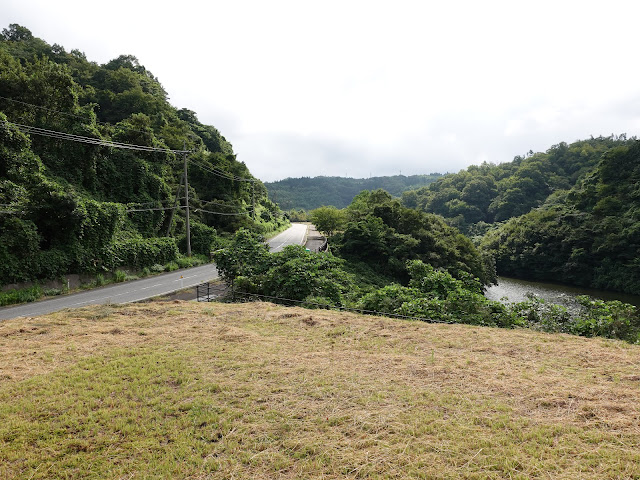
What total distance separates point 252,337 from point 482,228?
74.6 meters

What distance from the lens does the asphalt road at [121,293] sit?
1395 centimetres

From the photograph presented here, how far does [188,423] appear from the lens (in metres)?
4.26

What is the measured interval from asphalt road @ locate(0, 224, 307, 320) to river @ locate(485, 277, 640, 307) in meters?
28.7

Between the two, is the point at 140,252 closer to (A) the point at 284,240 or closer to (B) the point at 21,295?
(B) the point at 21,295

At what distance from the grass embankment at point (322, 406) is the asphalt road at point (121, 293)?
25.8 ft

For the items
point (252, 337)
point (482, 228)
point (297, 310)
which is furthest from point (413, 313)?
point (482, 228)

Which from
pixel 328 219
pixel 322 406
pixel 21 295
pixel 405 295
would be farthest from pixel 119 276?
pixel 328 219

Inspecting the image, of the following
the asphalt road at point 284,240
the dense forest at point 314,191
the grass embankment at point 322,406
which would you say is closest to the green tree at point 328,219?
the asphalt road at point 284,240

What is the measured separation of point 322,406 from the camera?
4.54 m

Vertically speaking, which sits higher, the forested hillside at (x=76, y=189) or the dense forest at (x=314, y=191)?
the dense forest at (x=314, y=191)

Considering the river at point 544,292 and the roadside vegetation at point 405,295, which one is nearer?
the roadside vegetation at point 405,295

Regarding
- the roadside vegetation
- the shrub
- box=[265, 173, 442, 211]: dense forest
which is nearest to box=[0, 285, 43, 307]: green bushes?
the shrub

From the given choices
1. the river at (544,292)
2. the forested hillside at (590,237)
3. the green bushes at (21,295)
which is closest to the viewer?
the green bushes at (21,295)

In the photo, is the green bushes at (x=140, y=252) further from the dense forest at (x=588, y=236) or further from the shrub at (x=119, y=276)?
the dense forest at (x=588, y=236)
